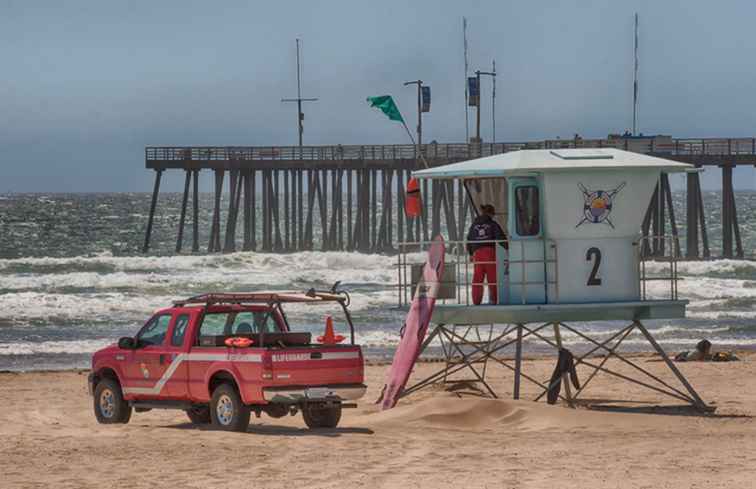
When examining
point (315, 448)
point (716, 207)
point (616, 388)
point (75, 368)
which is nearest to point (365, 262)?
point (75, 368)

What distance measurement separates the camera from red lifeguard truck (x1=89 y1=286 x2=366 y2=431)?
17.0 meters

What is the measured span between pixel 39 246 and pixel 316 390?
285 ft

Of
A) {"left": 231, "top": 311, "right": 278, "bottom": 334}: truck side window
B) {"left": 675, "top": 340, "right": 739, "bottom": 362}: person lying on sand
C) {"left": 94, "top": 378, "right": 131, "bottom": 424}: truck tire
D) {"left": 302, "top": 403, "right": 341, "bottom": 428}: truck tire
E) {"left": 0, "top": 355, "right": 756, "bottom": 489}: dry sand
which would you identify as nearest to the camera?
{"left": 0, "top": 355, "right": 756, "bottom": 489}: dry sand

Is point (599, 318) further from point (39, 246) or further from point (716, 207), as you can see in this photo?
point (716, 207)

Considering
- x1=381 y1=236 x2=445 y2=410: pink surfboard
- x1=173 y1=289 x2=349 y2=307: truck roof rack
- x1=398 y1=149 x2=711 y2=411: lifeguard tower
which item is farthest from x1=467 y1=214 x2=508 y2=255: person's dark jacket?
x1=173 y1=289 x2=349 y2=307: truck roof rack

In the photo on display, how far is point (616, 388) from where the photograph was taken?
25.1 m

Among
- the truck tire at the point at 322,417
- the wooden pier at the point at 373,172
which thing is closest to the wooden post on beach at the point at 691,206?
the wooden pier at the point at 373,172

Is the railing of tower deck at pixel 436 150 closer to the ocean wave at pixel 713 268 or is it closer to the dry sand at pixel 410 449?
the ocean wave at pixel 713 268

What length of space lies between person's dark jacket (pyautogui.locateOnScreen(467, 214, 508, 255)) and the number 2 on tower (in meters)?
1.07

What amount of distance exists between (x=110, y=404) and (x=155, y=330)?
4.04 feet

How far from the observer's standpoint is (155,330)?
18688 mm

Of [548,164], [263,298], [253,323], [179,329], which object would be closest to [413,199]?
[548,164]

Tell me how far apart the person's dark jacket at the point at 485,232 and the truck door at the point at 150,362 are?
408 cm

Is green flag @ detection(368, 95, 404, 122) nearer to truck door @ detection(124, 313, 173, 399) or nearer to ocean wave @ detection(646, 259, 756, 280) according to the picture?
truck door @ detection(124, 313, 173, 399)
